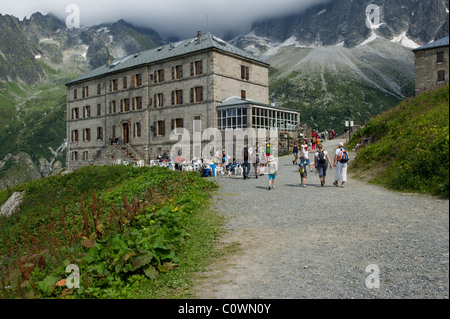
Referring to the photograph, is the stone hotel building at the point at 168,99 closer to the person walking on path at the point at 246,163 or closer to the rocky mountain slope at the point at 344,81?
the person walking on path at the point at 246,163

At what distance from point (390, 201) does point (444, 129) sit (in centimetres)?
1014

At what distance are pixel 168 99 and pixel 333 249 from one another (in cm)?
3892

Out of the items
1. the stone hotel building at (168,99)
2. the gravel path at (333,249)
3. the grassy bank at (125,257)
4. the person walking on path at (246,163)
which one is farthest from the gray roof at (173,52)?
the grassy bank at (125,257)

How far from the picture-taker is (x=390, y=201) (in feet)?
34.6

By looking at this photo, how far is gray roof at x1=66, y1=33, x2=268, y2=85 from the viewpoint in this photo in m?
41.1

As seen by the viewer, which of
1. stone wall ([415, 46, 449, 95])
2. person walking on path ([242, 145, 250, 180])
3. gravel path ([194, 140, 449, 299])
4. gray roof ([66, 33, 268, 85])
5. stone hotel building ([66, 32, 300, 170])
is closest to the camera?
stone wall ([415, 46, 449, 95])

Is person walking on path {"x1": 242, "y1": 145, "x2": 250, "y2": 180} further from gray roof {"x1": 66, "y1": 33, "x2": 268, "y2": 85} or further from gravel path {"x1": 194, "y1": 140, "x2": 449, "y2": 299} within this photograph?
gray roof {"x1": 66, "y1": 33, "x2": 268, "y2": 85}

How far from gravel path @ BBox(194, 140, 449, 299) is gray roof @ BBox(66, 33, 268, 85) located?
31.9 m

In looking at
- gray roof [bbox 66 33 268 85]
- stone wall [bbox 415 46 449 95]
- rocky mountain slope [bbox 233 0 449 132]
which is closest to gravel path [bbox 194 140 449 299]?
stone wall [bbox 415 46 449 95]

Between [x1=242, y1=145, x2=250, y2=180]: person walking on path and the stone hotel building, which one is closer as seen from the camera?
[x1=242, y1=145, x2=250, y2=180]: person walking on path

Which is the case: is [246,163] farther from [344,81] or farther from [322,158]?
[344,81]

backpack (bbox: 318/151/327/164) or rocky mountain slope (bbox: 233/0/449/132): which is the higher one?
rocky mountain slope (bbox: 233/0/449/132)

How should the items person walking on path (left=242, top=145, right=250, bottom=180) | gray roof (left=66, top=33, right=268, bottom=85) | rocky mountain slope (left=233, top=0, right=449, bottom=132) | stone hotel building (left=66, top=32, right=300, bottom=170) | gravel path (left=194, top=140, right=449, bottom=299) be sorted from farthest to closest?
rocky mountain slope (left=233, top=0, right=449, bottom=132), gray roof (left=66, top=33, right=268, bottom=85), stone hotel building (left=66, top=32, right=300, bottom=170), person walking on path (left=242, top=145, right=250, bottom=180), gravel path (left=194, top=140, right=449, bottom=299)

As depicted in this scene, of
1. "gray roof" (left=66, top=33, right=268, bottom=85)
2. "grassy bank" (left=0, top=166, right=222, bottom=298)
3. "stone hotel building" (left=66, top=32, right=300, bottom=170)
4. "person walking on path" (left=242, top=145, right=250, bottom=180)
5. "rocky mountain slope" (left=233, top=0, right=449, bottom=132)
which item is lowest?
"grassy bank" (left=0, top=166, right=222, bottom=298)
